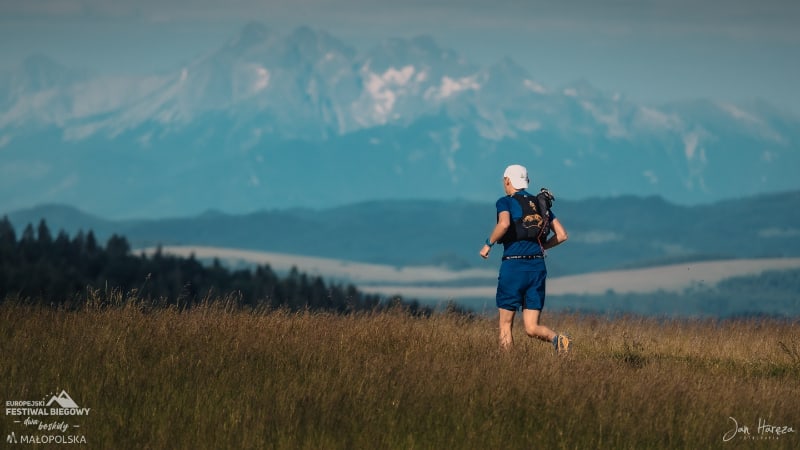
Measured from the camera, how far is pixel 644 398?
11.9m

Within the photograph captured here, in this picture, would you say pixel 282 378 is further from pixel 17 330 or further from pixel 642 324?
pixel 642 324

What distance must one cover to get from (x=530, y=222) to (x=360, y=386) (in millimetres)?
3144

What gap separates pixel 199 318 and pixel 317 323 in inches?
56.9

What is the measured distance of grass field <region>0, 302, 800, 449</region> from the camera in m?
10.8

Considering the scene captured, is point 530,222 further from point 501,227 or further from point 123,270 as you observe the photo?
point 123,270

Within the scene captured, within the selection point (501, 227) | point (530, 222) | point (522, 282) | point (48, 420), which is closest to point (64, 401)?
point (48, 420)

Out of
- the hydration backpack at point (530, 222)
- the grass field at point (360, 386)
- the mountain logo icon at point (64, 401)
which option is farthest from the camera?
the hydration backpack at point (530, 222)

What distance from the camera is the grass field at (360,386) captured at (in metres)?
10.8

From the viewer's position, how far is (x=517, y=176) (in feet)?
46.8

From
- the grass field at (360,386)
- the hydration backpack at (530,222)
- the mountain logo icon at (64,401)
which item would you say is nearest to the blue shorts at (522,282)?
the hydration backpack at (530,222)

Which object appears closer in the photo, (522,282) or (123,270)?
(522,282)

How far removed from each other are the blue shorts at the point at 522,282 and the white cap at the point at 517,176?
82 cm

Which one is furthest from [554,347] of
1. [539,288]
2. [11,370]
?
[11,370]

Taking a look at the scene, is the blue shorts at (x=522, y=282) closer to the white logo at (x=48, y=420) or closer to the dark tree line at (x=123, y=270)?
the white logo at (x=48, y=420)
